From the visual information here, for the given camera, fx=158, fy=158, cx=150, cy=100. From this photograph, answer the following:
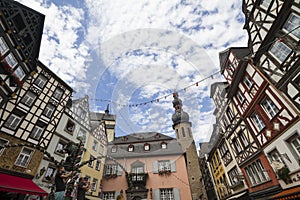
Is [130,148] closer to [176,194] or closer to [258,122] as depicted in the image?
[176,194]

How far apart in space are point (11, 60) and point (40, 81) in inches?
129

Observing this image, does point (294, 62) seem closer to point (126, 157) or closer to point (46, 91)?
point (46, 91)

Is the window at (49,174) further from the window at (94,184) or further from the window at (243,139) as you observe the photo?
the window at (243,139)

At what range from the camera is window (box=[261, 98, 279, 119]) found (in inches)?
324

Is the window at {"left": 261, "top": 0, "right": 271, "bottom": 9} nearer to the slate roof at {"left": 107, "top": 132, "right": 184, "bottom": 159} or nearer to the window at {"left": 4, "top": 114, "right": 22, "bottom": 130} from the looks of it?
the slate roof at {"left": 107, "top": 132, "right": 184, "bottom": 159}

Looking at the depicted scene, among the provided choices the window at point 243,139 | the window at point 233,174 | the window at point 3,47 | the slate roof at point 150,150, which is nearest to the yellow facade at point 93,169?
the slate roof at point 150,150

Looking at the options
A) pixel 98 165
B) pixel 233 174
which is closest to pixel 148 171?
pixel 98 165

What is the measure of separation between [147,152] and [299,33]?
696 inches

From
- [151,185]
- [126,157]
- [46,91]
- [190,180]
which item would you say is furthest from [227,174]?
[46,91]

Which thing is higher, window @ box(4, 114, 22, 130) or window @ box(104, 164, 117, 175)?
window @ box(4, 114, 22, 130)

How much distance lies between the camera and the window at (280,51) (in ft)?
24.3

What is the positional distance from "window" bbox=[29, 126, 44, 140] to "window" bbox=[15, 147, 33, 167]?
35.6 inches

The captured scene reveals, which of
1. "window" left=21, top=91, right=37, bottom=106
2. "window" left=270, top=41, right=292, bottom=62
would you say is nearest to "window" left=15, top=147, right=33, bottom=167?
"window" left=21, top=91, right=37, bottom=106

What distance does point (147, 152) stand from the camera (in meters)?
20.0
